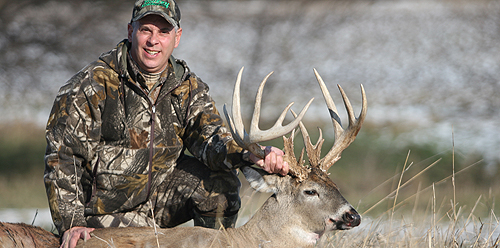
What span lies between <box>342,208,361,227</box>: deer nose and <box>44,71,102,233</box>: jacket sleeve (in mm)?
1787

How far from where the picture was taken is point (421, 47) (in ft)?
61.2

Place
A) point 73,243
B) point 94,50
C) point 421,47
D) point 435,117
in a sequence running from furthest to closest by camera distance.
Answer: point 421,47
point 94,50
point 435,117
point 73,243

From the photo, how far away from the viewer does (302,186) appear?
→ 3.57 meters

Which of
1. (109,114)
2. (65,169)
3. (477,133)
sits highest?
(109,114)

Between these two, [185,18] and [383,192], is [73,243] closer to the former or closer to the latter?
[383,192]

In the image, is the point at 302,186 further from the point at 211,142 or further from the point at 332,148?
the point at 211,142

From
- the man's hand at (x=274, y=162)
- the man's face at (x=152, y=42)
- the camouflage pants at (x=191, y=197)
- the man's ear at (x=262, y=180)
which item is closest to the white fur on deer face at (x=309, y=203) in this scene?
the man's ear at (x=262, y=180)

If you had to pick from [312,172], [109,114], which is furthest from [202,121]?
[312,172]

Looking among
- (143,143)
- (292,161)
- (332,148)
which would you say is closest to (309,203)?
(292,161)

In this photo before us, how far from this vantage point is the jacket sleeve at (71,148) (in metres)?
3.44

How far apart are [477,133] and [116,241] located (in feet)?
38.8

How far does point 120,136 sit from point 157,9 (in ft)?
3.35

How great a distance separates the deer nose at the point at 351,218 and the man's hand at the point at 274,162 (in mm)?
506

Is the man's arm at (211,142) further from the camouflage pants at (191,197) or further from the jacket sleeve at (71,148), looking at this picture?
the jacket sleeve at (71,148)
